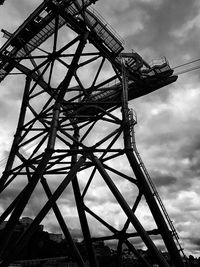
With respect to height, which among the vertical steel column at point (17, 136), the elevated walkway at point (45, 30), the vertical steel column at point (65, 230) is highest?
the elevated walkway at point (45, 30)

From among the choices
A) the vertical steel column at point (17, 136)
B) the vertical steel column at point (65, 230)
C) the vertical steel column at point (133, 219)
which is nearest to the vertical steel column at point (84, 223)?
the vertical steel column at point (65, 230)

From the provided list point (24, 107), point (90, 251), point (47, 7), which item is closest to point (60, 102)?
point (24, 107)

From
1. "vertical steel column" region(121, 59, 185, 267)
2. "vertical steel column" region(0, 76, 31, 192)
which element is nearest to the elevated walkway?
"vertical steel column" region(0, 76, 31, 192)

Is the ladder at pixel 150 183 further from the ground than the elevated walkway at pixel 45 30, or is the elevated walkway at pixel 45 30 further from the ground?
the elevated walkway at pixel 45 30

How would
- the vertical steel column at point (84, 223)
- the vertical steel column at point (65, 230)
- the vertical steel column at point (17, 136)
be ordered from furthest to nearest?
the vertical steel column at point (17, 136) → the vertical steel column at point (84, 223) → the vertical steel column at point (65, 230)

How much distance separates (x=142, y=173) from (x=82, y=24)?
724 centimetres

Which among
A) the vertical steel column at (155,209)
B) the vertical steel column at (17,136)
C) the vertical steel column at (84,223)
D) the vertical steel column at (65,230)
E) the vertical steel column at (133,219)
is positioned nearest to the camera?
the vertical steel column at (133,219)

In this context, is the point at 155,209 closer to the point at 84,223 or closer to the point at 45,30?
the point at 84,223

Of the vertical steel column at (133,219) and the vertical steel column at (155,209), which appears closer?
the vertical steel column at (133,219)

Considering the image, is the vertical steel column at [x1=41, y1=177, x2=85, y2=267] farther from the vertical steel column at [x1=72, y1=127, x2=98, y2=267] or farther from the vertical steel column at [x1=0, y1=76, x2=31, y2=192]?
the vertical steel column at [x1=0, y1=76, x2=31, y2=192]

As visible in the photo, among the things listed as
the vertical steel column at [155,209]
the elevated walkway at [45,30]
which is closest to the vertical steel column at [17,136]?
the elevated walkway at [45,30]

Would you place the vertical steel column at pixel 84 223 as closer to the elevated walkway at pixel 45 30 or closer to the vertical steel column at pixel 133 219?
the vertical steel column at pixel 133 219

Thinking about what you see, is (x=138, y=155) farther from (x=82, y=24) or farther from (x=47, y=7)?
(x=47, y=7)

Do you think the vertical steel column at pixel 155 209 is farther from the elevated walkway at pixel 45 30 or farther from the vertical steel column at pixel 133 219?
the elevated walkway at pixel 45 30
